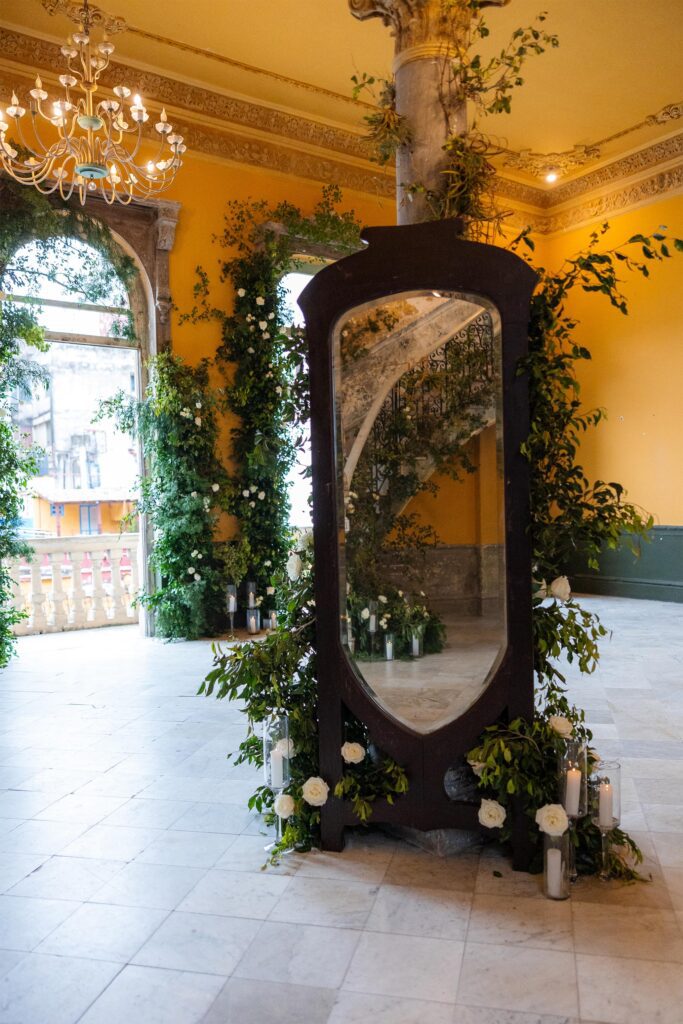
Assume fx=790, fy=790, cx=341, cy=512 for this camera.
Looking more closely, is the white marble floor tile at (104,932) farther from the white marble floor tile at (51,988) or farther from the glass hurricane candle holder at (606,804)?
the glass hurricane candle holder at (606,804)

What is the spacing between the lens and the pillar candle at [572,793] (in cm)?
264

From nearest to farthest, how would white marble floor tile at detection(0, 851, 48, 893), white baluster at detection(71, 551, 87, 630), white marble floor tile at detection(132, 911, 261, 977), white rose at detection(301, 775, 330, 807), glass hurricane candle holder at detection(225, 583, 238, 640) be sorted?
1. white marble floor tile at detection(132, 911, 261, 977)
2. white marble floor tile at detection(0, 851, 48, 893)
3. white rose at detection(301, 775, 330, 807)
4. glass hurricane candle holder at detection(225, 583, 238, 640)
5. white baluster at detection(71, 551, 87, 630)

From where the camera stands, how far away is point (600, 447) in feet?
32.1

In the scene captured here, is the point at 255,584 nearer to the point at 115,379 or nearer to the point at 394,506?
the point at 115,379

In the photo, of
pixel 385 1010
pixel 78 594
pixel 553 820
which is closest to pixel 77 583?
pixel 78 594

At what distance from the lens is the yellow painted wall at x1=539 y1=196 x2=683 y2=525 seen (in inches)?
351

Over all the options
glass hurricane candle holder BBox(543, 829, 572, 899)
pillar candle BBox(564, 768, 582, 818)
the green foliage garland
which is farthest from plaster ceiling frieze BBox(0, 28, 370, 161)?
glass hurricane candle holder BBox(543, 829, 572, 899)

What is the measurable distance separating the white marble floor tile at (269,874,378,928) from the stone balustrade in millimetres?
5041

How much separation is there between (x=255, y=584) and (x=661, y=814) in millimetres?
4795

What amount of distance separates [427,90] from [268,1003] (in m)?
3.24

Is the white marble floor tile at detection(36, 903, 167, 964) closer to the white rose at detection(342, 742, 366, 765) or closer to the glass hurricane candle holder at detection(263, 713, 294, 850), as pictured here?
the glass hurricane candle holder at detection(263, 713, 294, 850)

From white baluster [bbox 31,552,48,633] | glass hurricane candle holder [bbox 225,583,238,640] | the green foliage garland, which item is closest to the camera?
the green foliage garland

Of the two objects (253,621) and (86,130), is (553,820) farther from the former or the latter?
(86,130)

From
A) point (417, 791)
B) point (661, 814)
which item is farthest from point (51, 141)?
point (661, 814)
